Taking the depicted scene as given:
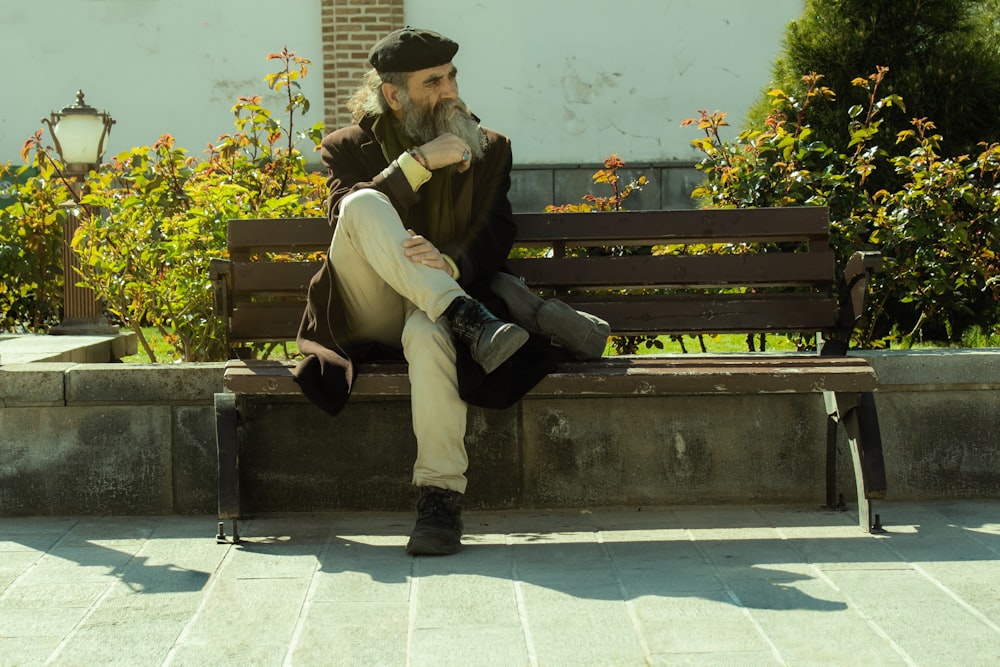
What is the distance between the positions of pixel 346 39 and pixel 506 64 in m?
1.59

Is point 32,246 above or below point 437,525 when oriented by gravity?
above

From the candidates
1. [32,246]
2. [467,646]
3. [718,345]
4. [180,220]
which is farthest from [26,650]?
[718,345]

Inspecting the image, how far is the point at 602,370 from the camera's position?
405cm

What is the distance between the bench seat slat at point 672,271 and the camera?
456 centimetres

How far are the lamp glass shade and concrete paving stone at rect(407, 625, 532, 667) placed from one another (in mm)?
4867

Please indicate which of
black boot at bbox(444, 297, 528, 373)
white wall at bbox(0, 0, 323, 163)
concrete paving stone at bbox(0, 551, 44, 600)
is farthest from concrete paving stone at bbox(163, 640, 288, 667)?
white wall at bbox(0, 0, 323, 163)

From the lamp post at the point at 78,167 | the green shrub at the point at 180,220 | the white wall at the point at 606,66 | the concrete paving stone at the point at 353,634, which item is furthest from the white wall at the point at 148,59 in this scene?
the concrete paving stone at the point at 353,634

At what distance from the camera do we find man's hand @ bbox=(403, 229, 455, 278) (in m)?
4.00

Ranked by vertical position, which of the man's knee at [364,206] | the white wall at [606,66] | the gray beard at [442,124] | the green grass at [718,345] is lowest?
the green grass at [718,345]

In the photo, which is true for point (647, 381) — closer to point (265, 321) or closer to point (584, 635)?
point (584, 635)

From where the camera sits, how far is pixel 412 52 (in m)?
4.30

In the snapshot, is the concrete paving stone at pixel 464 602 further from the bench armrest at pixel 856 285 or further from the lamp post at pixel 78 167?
the lamp post at pixel 78 167

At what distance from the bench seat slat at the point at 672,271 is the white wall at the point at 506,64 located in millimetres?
8238

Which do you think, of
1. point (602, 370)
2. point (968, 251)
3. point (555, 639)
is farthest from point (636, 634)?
point (968, 251)
